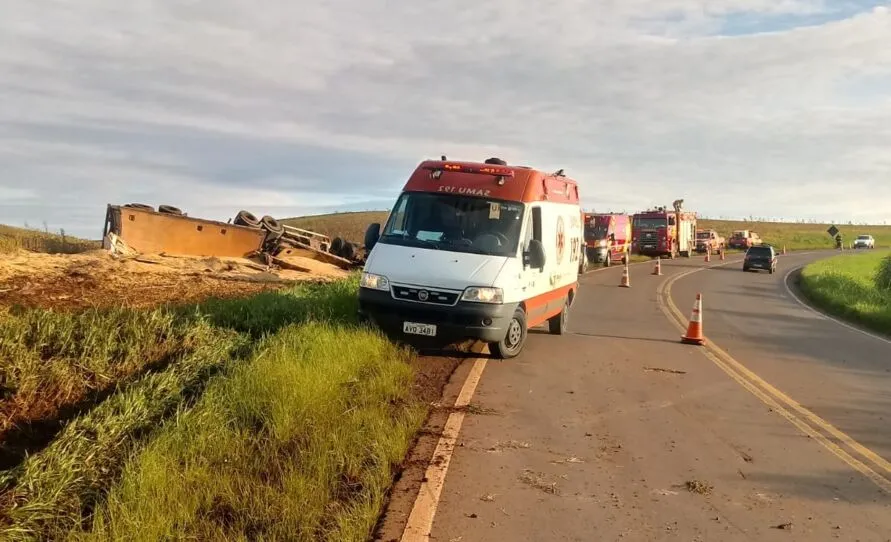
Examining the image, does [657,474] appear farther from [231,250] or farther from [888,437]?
[231,250]

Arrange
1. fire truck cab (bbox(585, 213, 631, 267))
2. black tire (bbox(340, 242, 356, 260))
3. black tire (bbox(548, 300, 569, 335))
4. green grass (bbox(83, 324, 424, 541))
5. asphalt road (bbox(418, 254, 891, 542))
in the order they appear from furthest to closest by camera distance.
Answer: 1. fire truck cab (bbox(585, 213, 631, 267))
2. black tire (bbox(340, 242, 356, 260))
3. black tire (bbox(548, 300, 569, 335))
4. asphalt road (bbox(418, 254, 891, 542))
5. green grass (bbox(83, 324, 424, 541))

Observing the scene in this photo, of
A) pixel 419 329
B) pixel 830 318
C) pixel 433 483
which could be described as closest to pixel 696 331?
pixel 419 329

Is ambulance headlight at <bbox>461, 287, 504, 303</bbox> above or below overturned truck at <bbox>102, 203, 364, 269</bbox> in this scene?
below

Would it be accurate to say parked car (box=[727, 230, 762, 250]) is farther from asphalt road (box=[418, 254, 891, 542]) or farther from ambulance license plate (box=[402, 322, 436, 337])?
Result: ambulance license plate (box=[402, 322, 436, 337])

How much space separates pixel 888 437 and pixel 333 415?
527cm

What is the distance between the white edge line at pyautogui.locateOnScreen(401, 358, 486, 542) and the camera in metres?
4.41

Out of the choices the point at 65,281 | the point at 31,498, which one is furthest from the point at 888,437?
the point at 65,281

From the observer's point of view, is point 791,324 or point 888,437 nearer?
point 888,437

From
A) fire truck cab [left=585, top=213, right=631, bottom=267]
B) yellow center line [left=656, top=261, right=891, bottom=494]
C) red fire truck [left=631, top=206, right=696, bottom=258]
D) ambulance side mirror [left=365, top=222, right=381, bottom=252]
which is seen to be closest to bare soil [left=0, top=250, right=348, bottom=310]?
ambulance side mirror [left=365, top=222, right=381, bottom=252]

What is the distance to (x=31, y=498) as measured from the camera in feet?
14.1

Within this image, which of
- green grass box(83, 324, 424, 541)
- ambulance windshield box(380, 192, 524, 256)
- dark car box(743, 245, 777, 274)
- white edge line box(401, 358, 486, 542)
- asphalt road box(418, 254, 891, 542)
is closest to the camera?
green grass box(83, 324, 424, 541)

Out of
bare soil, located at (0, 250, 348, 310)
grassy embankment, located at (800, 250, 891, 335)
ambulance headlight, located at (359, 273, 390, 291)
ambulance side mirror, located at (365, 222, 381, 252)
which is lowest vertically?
grassy embankment, located at (800, 250, 891, 335)

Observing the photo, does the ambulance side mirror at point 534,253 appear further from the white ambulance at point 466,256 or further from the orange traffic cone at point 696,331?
the orange traffic cone at point 696,331

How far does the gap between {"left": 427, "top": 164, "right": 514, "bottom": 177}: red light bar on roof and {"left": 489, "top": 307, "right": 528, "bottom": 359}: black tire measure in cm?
194
